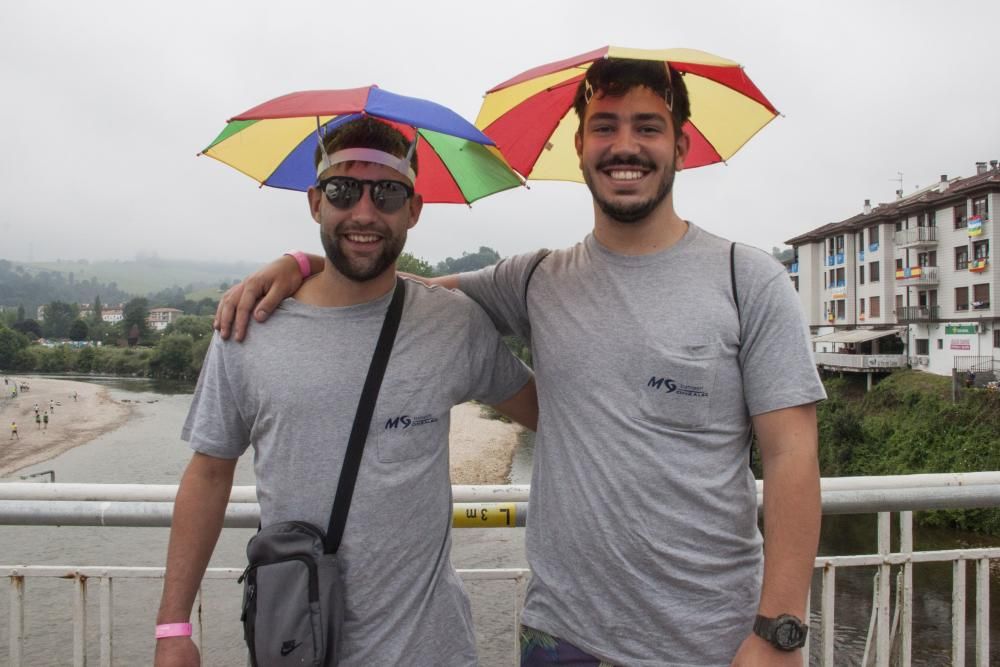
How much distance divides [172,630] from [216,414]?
560 mm

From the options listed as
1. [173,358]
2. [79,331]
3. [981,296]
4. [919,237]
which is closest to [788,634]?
[981,296]

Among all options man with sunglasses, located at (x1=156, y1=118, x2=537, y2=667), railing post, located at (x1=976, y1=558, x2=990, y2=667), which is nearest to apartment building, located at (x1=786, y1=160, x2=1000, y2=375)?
railing post, located at (x1=976, y1=558, x2=990, y2=667)

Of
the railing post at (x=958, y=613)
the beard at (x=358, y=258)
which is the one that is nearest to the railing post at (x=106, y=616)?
the beard at (x=358, y=258)

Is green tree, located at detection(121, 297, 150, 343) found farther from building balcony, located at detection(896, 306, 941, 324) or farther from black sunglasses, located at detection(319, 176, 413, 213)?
black sunglasses, located at detection(319, 176, 413, 213)

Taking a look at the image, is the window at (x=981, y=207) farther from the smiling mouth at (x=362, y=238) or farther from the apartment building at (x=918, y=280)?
the smiling mouth at (x=362, y=238)

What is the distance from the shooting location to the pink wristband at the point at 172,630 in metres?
1.79

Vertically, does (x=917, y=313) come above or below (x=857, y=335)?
above

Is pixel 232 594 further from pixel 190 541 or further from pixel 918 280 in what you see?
pixel 918 280

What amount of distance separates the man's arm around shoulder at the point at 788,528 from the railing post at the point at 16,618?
2196 millimetres

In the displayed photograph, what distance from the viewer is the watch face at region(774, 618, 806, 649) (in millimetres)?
1510

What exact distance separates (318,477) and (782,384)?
1.15m

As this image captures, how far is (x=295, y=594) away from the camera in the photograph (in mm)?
1621

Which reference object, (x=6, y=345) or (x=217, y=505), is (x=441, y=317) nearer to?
(x=217, y=505)

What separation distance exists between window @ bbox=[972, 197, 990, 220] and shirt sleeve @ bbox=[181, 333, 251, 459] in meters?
32.8
